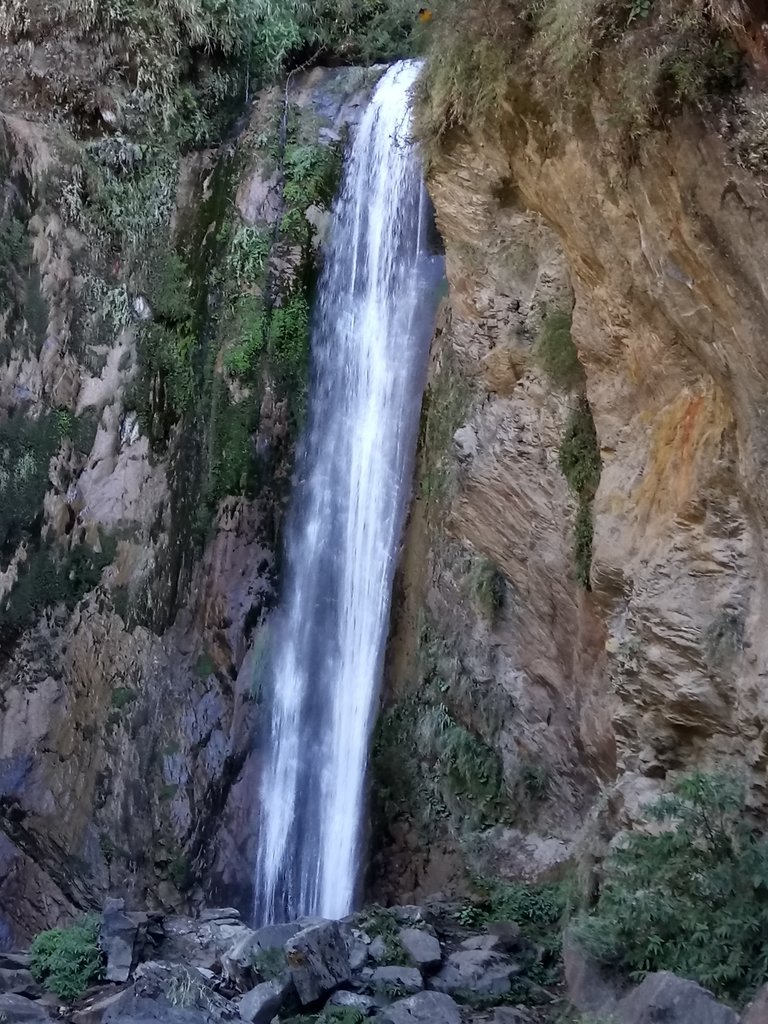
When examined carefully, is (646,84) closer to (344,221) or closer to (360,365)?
(360,365)

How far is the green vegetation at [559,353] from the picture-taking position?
6.99 m

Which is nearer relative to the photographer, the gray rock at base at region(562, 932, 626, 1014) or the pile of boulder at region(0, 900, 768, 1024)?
the gray rock at base at region(562, 932, 626, 1014)

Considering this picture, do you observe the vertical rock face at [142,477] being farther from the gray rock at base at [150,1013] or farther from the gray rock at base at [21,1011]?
the gray rock at base at [150,1013]

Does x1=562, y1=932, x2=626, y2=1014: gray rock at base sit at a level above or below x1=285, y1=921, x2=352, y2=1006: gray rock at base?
above

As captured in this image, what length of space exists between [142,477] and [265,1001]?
21.8 feet

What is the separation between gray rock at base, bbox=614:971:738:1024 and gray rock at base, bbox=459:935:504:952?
224cm

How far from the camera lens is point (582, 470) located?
22.6 ft

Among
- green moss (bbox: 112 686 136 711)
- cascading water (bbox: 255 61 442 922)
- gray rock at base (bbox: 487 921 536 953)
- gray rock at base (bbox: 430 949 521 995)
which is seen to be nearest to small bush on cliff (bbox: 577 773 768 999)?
gray rock at base (bbox: 430 949 521 995)

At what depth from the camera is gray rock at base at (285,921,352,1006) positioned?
574 cm

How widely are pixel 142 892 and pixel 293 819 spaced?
177cm

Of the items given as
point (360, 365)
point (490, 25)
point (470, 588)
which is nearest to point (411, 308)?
point (360, 365)

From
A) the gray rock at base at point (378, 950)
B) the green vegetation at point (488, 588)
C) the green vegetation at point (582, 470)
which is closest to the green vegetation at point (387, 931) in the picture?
the gray rock at base at point (378, 950)

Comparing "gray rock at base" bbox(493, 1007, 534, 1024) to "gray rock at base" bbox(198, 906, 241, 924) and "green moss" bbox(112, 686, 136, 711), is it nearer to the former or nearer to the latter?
"gray rock at base" bbox(198, 906, 241, 924)

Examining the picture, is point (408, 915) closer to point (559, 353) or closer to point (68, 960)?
point (68, 960)
